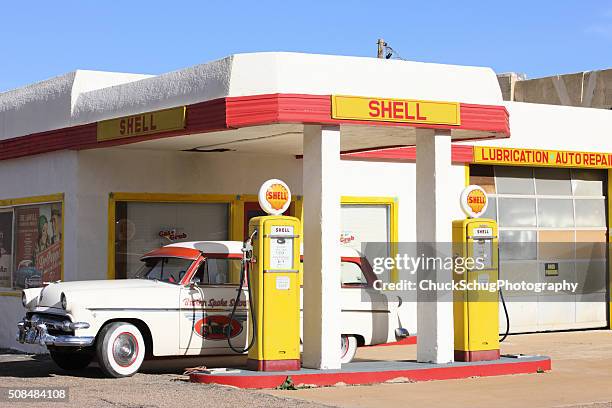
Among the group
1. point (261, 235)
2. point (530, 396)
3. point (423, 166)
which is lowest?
point (530, 396)

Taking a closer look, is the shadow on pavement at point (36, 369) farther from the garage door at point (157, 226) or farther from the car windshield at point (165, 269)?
the garage door at point (157, 226)

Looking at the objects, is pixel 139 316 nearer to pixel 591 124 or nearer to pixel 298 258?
pixel 298 258

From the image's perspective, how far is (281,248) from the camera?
13.1 meters

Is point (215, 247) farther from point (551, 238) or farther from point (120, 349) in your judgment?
point (551, 238)

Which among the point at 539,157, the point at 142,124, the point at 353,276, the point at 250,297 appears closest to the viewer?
the point at 250,297

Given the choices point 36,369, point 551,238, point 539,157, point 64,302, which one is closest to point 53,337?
point 64,302

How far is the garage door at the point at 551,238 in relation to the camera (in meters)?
→ 20.3

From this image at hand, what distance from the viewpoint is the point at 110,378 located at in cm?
1348

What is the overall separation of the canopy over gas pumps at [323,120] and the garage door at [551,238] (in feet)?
15.6

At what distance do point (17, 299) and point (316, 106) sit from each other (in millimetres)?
7366

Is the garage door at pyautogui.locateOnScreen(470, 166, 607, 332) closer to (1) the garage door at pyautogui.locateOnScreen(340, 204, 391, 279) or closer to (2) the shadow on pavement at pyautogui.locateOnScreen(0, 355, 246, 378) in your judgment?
(1) the garage door at pyautogui.locateOnScreen(340, 204, 391, 279)

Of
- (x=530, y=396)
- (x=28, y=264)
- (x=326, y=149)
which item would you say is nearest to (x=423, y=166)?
(x=326, y=149)

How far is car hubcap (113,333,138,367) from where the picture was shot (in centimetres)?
1341

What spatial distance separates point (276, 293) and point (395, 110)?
271cm
